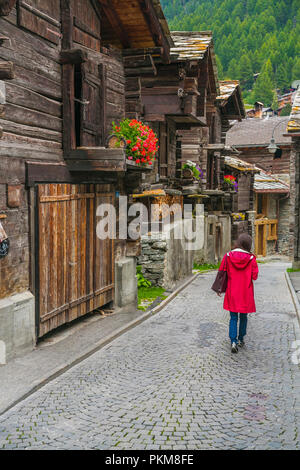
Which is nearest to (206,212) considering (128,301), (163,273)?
(163,273)

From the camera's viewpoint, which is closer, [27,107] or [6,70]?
[6,70]

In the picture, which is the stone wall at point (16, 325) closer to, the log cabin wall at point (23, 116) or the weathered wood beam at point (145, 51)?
the log cabin wall at point (23, 116)

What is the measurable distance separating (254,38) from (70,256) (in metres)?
97.6

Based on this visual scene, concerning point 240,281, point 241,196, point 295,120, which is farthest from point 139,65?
point 241,196

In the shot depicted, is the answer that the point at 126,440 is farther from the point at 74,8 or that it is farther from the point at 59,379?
the point at 74,8

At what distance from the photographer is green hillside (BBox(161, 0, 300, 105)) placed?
86.4 metres

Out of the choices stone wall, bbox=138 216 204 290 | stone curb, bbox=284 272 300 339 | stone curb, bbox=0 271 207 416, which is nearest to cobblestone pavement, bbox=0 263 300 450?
stone curb, bbox=0 271 207 416

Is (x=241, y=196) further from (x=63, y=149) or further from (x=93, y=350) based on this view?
(x=93, y=350)

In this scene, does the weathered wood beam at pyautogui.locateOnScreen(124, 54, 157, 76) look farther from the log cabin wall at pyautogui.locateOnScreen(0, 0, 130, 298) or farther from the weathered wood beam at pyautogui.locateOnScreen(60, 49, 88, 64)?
the weathered wood beam at pyautogui.locateOnScreen(60, 49, 88, 64)

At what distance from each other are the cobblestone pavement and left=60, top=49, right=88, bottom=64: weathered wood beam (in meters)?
4.50

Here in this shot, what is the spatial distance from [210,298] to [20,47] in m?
8.27

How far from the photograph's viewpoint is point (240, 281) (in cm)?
820

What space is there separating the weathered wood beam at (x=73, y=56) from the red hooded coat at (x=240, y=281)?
150 inches
